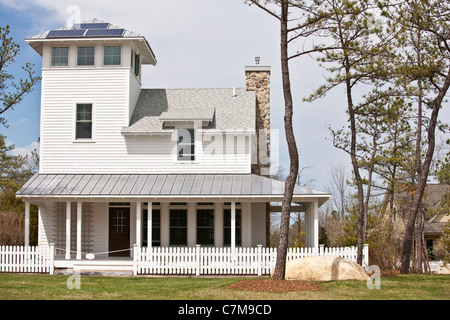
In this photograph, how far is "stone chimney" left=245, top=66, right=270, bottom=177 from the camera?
79.8 ft

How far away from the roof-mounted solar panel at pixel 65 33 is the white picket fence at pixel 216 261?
29.4 feet

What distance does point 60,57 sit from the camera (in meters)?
22.9

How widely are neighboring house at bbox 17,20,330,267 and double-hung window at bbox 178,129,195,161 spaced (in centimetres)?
4

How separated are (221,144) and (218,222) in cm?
302

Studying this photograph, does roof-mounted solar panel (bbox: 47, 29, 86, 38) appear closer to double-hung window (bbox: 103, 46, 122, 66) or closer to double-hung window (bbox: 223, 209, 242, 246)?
double-hung window (bbox: 103, 46, 122, 66)

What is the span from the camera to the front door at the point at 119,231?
73.2ft

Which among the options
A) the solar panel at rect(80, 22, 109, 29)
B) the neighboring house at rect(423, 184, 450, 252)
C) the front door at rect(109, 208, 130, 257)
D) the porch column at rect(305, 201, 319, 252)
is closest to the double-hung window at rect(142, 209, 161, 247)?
the front door at rect(109, 208, 130, 257)

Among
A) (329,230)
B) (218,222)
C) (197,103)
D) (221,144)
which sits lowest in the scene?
(329,230)

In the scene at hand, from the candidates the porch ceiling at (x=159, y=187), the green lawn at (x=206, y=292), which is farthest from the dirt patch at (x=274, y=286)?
the porch ceiling at (x=159, y=187)

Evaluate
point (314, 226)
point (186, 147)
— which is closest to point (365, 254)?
point (314, 226)

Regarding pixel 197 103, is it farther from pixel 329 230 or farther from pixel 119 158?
pixel 329 230
